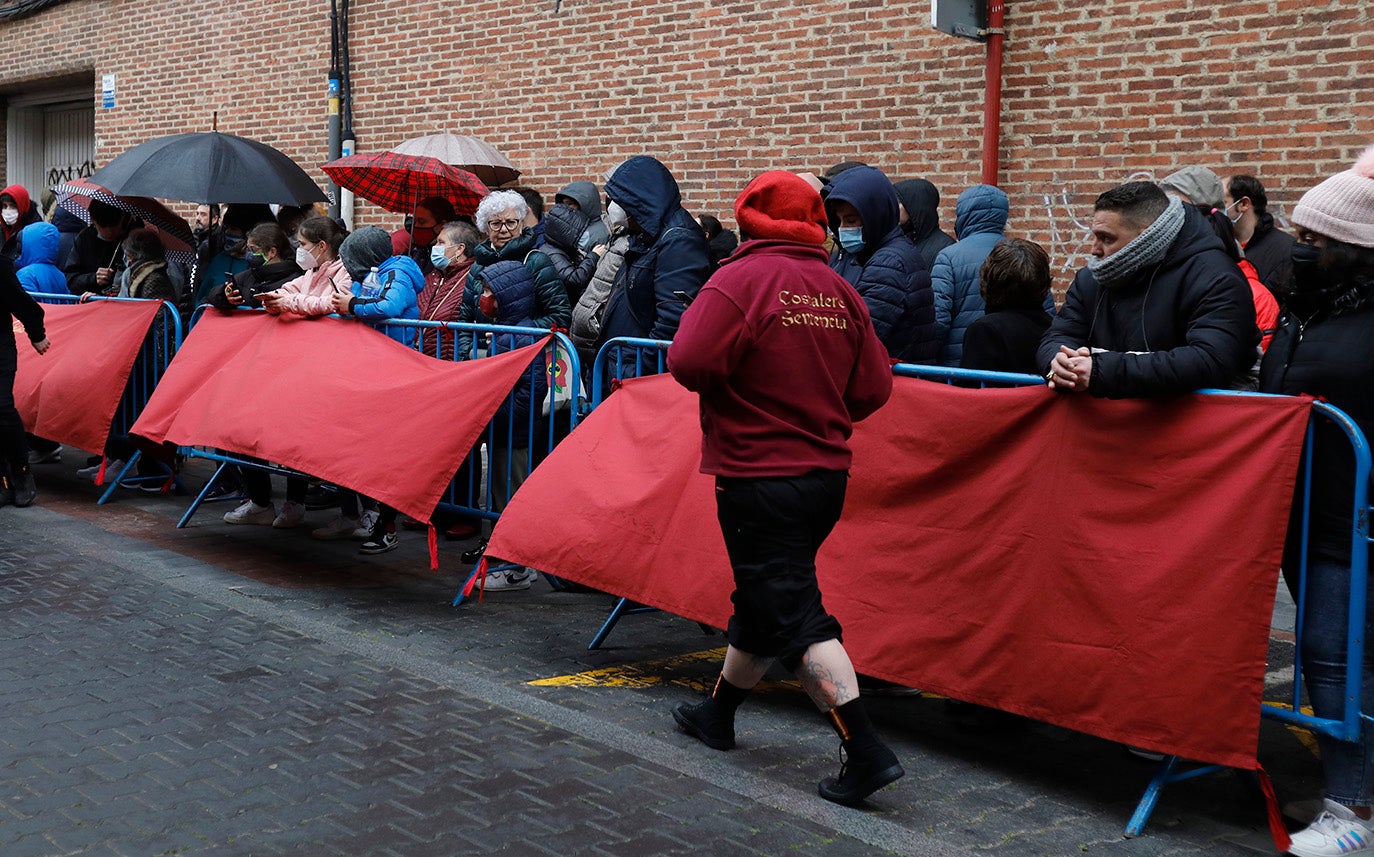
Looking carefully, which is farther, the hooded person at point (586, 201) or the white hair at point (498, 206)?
the hooded person at point (586, 201)

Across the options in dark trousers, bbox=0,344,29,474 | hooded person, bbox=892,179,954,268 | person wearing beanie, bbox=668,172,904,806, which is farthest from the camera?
dark trousers, bbox=0,344,29,474

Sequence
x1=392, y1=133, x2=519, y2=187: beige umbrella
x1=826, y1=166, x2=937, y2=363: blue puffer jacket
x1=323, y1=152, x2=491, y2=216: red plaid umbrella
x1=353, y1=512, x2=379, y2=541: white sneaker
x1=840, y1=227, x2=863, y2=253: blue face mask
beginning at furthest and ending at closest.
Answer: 1. x1=392, y1=133, x2=519, y2=187: beige umbrella
2. x1=323, y1=152, x2=491, y2=216: red plaid umbrella
3. x1=353, y1=512, x2=379, y2=541: white sneaker
4. x1=840, y1=227, x2=863, y2=253: blue face mask
5. x1=826, y1=166, x2=937, y2=363: blue puffer jacket

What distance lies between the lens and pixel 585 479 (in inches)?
244

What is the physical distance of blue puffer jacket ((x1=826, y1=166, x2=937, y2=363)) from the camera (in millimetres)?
6148

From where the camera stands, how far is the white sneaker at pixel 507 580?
299 inches

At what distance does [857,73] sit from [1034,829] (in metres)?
6.98

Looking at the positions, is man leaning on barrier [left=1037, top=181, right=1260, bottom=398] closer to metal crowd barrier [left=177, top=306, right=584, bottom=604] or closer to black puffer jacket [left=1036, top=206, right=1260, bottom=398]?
black puffer jacket [left=1036, top=206, right=1260, bottom=398]

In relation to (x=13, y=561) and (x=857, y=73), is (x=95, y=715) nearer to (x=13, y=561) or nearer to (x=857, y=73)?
(x=13, y=561)

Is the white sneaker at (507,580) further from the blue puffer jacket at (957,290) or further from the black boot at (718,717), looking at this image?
the black boot at (718,717)

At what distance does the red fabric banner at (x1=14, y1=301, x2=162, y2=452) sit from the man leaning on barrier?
6.60 m

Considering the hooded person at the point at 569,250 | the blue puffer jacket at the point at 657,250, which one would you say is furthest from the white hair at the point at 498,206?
the blue puffer jacket at the point at 657,250

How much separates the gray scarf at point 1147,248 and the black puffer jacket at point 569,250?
4.29 metres

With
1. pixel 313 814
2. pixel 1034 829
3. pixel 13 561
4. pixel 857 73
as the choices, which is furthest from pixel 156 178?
pixel 1034 829

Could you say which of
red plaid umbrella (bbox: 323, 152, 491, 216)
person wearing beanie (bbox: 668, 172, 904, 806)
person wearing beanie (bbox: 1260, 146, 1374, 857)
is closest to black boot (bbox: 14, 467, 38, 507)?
red plaid umbrella (bbox: 323, 152, 491, 216)
